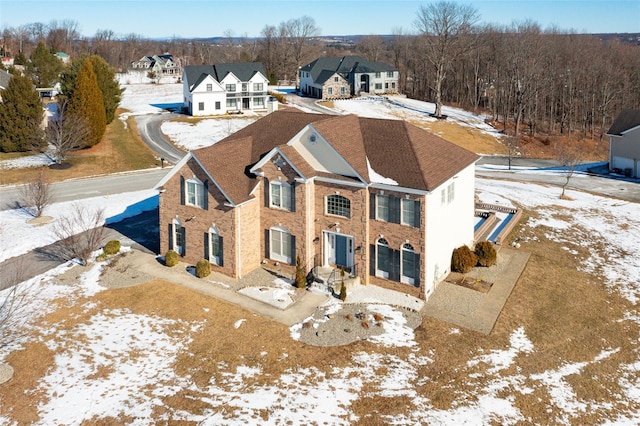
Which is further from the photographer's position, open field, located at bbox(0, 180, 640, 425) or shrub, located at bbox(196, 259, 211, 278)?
shrub, located at bbox(196, 259, 211, 278)

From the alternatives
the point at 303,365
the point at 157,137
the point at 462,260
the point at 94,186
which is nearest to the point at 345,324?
the point at 303,365

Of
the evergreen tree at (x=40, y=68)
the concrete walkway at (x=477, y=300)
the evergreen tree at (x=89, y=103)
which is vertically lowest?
the concrete walkway at (x=477, y=300)

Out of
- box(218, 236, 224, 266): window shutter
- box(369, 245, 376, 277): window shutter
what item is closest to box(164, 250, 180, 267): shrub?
box(218, 236, 224, 266): window shutter

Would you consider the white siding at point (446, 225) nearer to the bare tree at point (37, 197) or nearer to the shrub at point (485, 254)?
the shrub at point (485, 254)

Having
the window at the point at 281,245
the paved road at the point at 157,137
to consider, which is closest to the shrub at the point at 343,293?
the window at the point at 281,245

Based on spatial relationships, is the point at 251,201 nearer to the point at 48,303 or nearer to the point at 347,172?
the point at 347,172

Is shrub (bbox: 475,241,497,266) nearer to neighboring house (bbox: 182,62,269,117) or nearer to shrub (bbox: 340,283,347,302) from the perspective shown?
shrub (bbox: 340,283,347,302)
